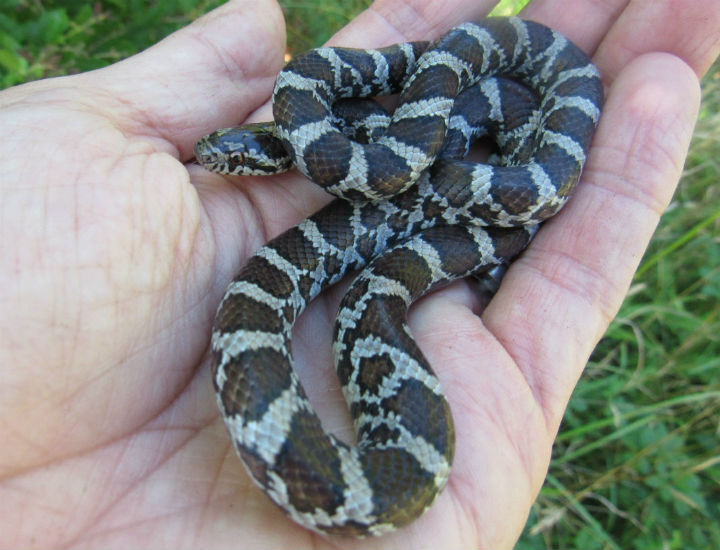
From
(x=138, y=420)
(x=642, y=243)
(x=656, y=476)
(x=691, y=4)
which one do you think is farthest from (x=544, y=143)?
Answer: (x=138, y=420)

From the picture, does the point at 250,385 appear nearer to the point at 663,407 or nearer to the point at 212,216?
the point at 212,216

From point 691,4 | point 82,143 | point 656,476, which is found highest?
point 691,4

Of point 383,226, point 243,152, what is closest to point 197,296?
point 243,152

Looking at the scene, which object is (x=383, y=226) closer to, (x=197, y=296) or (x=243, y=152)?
(x=243, y=152)

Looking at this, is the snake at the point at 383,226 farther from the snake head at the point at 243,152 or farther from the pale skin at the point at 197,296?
the pale skin at the point at 197,296

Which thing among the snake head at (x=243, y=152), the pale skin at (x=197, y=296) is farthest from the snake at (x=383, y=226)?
the pale skin at (x=197, y=296)
